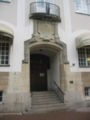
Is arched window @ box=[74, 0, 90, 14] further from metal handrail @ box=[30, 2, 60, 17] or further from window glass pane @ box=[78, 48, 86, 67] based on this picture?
window glass pane @ box=[78, 48, 86, 67]

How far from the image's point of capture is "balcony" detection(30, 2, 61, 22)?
13.7 meters

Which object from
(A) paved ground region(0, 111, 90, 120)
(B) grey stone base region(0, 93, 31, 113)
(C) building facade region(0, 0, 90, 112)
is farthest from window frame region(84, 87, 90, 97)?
(B) grey stone base region(0, 93, 31, 113)

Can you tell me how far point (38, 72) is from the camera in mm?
16172

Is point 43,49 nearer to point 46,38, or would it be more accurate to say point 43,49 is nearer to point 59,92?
point 46,38

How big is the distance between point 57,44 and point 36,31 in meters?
1.98

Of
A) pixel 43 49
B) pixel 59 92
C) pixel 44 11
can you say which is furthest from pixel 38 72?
pixel 44 11

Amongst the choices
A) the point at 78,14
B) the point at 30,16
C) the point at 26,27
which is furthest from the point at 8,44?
the point at 78,14

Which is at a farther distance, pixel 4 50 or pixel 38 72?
pixel 38 72

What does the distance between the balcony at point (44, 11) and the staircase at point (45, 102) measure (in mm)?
6015

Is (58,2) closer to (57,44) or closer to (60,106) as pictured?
(57,44)

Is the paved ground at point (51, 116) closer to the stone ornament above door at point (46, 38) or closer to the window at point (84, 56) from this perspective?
the stone ornament above door at point (46, 38)

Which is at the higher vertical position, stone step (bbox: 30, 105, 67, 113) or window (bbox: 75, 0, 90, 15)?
window (bbox: 75, 0, 90, 15)

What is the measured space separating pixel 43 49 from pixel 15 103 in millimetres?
5337

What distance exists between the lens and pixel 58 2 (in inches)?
589
